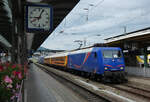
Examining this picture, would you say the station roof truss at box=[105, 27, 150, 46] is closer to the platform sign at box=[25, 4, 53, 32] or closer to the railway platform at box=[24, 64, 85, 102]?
the railway platform at box=[24, 64, 85, 102]

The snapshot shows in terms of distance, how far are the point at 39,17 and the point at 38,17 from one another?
37 mm

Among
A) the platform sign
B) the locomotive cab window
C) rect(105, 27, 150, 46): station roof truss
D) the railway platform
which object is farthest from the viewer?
rect(105, 27, 150, 46): station roof truss

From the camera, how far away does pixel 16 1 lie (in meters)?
7.61

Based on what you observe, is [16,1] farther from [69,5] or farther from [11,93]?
[11,93]

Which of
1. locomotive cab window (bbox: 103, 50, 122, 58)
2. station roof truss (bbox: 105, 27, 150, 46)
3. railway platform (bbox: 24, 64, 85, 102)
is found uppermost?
station roof truss (bbox: 105, 27, 150, 46)

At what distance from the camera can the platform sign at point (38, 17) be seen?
709 cm

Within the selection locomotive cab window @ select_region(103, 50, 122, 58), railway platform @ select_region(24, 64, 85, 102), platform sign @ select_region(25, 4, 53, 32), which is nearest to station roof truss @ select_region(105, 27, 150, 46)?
locomotive cab window @ select_region(103, 50, 122, 58)

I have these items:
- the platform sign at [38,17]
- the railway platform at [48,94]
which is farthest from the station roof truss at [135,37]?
the platform sign at [38,17]

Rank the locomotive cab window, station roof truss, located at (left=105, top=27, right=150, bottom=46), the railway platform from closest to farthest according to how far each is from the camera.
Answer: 1. the railway platform
2. the locomotive cab window
3. station roof truss, located at (left=105, top=27, right=150, bottom=46)

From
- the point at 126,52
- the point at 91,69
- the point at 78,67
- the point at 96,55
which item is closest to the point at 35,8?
the point at 96,55

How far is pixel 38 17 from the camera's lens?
7.09m

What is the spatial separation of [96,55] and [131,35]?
3491mm

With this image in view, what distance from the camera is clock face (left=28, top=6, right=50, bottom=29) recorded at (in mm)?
7098

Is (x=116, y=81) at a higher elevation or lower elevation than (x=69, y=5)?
lower
